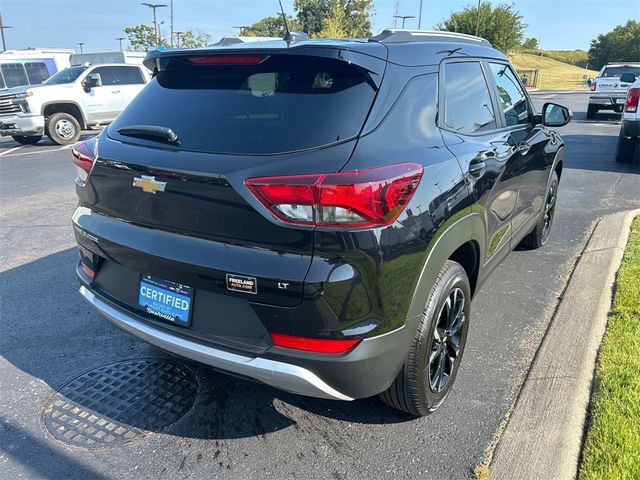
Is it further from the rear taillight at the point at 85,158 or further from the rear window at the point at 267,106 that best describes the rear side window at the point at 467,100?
the rear taillight at the point at 85,158

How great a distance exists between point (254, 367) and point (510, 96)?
9.63 feet

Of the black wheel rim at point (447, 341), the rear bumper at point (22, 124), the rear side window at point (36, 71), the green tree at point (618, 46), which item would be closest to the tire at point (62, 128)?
the rear bumper at point (22, 124)

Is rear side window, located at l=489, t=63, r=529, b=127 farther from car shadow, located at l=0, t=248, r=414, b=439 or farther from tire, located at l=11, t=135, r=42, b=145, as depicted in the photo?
tire, located at l=11, t=135, r=42, b=145

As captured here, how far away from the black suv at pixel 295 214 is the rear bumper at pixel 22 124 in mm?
11482

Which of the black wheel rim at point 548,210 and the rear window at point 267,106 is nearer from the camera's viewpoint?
the rear window at point 267,106

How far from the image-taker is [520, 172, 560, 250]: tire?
4.84 m

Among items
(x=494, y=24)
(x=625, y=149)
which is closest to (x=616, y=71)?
(x=625, y=149)

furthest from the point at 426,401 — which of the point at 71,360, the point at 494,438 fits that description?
the point at 71,360

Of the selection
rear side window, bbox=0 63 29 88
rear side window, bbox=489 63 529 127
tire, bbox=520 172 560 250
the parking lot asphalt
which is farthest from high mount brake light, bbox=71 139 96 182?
rear side window, bbox=0 63 29 88

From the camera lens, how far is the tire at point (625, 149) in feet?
30.0

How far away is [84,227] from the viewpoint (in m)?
2.64

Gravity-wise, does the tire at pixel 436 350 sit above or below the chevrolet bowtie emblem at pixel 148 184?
below

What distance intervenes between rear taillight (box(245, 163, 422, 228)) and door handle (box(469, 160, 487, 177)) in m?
0.88

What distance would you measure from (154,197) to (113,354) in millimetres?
1455
